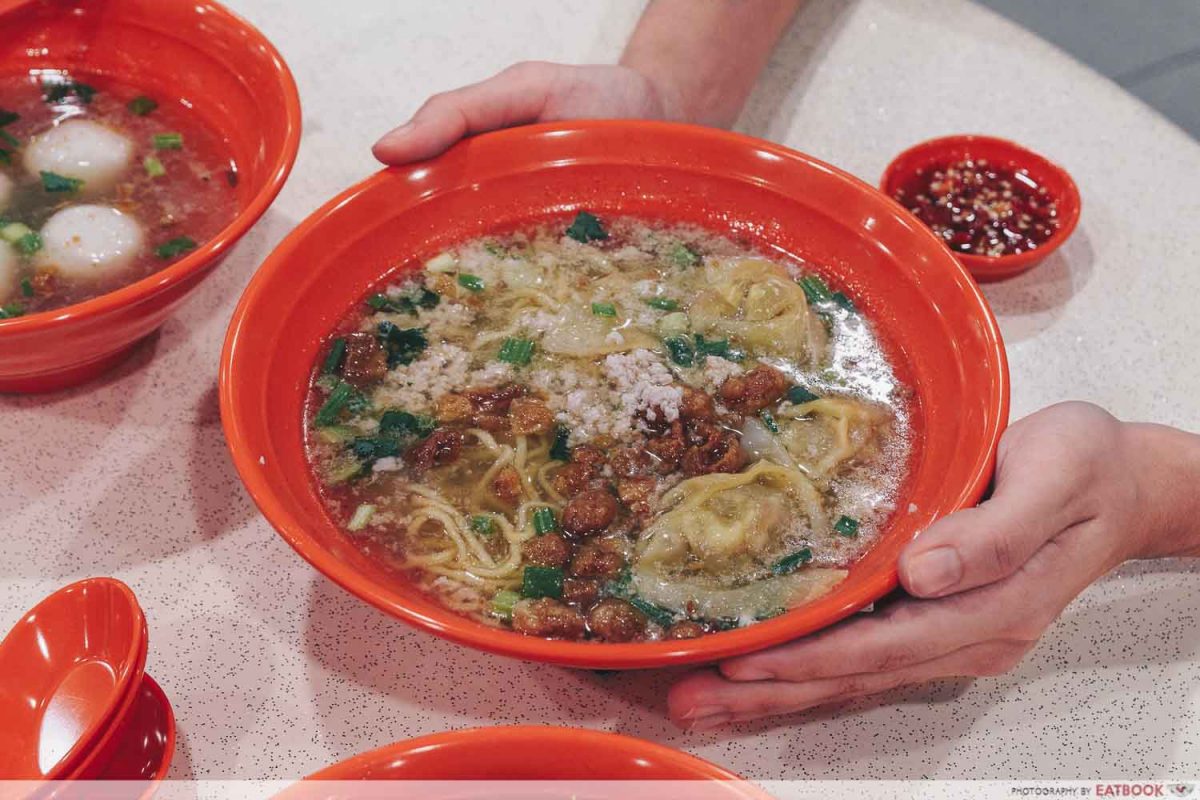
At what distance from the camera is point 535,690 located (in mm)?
1729

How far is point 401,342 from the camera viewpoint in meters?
2.02

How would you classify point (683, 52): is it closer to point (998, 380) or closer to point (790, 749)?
point (998, 380)

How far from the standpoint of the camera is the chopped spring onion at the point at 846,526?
1.74 m

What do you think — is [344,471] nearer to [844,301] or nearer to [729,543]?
[729,543]

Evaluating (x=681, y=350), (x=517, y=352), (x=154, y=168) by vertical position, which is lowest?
(x=154, y=168)

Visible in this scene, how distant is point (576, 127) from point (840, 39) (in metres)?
1.22

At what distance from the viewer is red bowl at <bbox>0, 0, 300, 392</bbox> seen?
1797 millimetres

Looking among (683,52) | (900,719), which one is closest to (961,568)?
(900,719)

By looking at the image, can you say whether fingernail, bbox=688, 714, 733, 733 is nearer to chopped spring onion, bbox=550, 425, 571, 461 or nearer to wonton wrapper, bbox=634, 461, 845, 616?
wonton wrapper, bbox=634, 461, 845, 616

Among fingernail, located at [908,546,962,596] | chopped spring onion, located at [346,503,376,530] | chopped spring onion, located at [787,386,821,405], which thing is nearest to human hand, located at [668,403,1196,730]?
fingernail, located at [908,546,962,596]

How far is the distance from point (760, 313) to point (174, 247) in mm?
1220

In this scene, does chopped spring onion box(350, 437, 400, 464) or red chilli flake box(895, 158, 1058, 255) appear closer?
chopped spring onion box(350, 437, 400, 464)

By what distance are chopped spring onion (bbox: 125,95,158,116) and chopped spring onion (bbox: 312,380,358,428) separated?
1030 mm

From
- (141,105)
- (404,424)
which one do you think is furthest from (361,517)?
(141,105)
